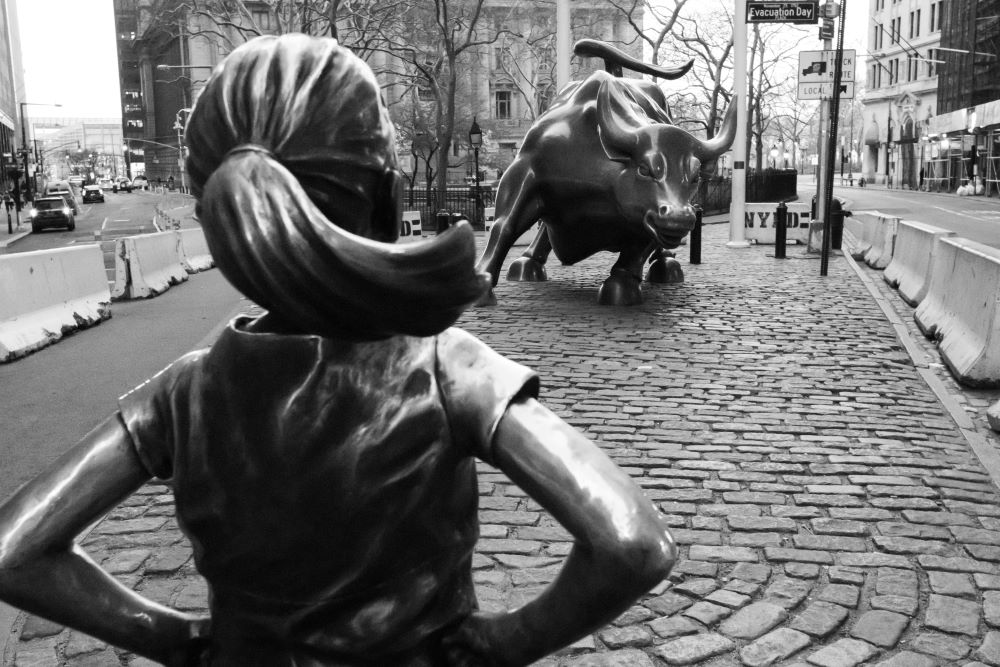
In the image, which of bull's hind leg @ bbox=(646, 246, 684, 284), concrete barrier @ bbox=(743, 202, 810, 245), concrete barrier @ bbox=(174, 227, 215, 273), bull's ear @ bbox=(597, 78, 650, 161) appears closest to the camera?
bull's ear @ bbox=(597, 78, 650, 161)

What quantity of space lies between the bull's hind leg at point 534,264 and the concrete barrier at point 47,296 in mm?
5008

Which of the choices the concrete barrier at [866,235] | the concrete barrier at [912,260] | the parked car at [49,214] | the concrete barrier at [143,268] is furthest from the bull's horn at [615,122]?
the parked car at [49,214]

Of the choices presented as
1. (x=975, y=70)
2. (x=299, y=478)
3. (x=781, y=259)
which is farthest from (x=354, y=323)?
(x=975, y=70)

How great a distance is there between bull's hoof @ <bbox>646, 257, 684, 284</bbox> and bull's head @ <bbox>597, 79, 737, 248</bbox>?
313cm

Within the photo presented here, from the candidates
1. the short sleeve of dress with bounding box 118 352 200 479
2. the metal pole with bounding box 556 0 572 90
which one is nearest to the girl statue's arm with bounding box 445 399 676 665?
the short sleeve of dress with bounding box 118 352 200 479

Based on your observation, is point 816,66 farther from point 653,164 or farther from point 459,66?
point 459,66

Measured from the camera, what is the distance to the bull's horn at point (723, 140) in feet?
31.2

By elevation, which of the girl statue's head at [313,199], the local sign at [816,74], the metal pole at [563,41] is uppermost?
the metal pole at [563,41]

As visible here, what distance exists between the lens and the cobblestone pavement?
336 centimetres

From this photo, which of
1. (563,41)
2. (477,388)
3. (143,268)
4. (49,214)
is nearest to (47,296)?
(143,268)

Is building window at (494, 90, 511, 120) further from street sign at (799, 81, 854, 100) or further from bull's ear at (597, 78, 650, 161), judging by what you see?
bull's ear at (597, 78, 650, 161)

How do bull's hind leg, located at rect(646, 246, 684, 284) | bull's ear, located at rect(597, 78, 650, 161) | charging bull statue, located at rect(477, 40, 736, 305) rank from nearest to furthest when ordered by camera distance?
charging bull statue, located at rect(477, 40, 736, 305) < bull's ear, located at rect(597, 78, 650, 161) < bull's hind leg, located at rect(646, 246, 684, 284)

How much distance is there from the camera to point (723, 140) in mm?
9773

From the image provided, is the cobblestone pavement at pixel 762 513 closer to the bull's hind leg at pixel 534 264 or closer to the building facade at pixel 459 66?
the building facade at pixel 459 66
